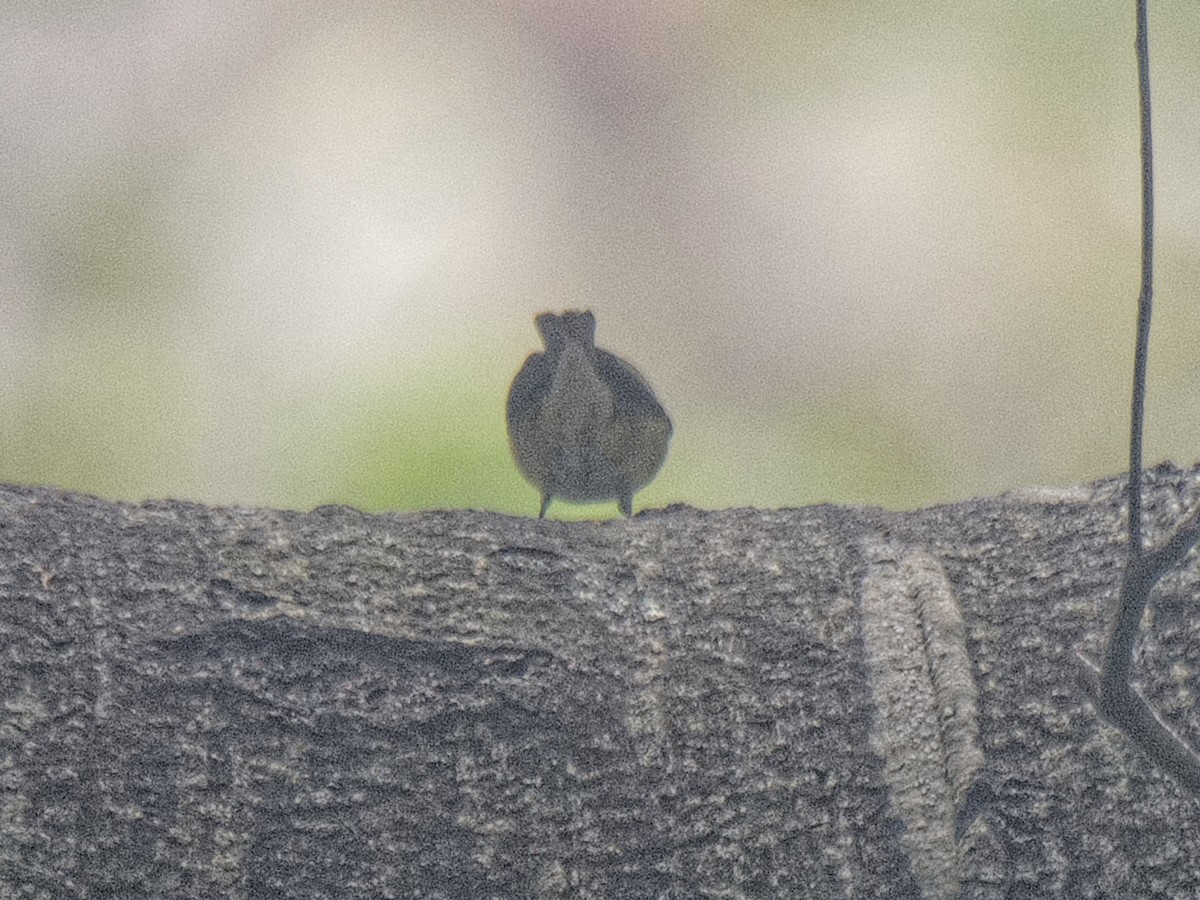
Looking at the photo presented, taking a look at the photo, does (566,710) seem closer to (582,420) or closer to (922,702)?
(922,702)

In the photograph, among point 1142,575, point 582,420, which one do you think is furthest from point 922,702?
point 582,420

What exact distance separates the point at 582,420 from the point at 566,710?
257cm

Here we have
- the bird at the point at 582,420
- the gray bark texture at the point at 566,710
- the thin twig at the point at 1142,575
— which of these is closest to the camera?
the thin twig at the point at 1142,575

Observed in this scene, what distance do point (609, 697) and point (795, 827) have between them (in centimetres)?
27

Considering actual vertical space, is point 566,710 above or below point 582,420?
below

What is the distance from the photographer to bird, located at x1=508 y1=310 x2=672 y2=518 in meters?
4.20

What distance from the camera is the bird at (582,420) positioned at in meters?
4.20

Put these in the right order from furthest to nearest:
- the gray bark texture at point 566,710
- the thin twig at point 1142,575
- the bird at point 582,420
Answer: the bird at point 582,420 < the gray bark texture at point 566,710 < the thin twig at point 1142,575

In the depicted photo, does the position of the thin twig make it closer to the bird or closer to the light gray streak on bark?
the light gray streak on bark

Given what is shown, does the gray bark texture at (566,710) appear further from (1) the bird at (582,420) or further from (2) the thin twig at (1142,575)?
Result: (1) the bird at (582,420)

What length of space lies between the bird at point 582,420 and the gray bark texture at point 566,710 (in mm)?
2143

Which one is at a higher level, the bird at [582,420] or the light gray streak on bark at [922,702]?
the bird at [582,420]

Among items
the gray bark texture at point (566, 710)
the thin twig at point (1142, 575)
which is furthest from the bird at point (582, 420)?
the thin twig at point (1142, 575)

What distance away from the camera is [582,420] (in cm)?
440
